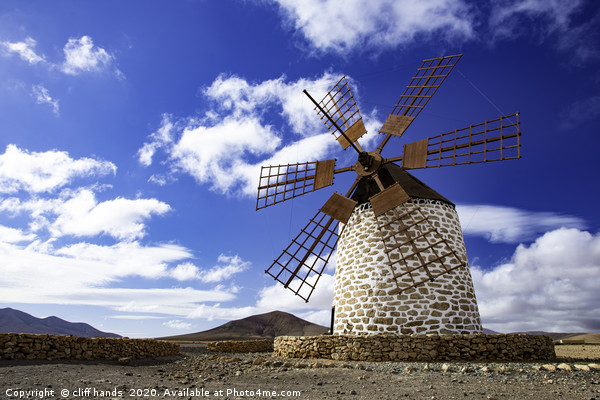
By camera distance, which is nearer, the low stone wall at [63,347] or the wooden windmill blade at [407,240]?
the low stone wall at [63,347]

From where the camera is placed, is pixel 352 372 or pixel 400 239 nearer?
pixel 352 372

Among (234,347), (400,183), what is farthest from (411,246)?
(234,347)

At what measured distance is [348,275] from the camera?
11914mm

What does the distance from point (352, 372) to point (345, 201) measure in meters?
5.89

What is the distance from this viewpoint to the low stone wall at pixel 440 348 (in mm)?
9203

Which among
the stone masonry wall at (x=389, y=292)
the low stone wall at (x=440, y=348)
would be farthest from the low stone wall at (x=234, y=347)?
the low stone wall at (x=440, y=348)

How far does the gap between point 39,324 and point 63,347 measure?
84.1 m

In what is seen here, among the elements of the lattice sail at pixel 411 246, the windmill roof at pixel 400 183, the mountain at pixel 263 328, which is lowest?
the mountain at pixel 263 328

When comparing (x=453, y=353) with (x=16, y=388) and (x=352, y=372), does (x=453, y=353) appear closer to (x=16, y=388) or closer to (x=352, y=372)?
(x=352, y=372)

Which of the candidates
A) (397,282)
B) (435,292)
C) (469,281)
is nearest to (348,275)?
(397,282)

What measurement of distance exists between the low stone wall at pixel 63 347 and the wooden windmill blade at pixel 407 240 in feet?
25.6

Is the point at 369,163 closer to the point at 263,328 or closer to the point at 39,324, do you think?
the point at 263,328

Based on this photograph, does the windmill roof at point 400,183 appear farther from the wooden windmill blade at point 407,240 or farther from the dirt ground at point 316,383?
the dirt ground at point 316,383

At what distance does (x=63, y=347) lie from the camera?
9.38m
